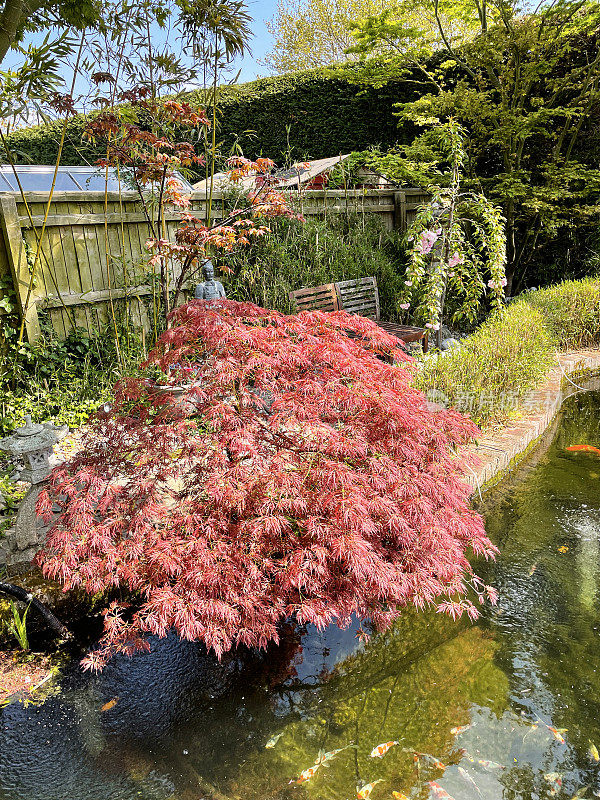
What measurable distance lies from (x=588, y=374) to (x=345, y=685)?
16.5 ft

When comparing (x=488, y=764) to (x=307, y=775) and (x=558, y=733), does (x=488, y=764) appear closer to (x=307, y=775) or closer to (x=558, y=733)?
(x=558, y=733)

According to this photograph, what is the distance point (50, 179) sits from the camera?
20.3ft

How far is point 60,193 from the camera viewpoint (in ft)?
15.3

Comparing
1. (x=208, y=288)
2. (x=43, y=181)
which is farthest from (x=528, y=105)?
(x=43, y=181)

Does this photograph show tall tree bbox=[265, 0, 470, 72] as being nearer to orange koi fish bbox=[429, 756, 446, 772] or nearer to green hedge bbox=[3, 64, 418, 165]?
green hedge bbox=[3, 64, 418, 165]

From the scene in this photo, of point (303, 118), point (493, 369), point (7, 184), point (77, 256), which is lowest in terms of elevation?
point (493, 369)

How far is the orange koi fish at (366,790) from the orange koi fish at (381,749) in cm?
9

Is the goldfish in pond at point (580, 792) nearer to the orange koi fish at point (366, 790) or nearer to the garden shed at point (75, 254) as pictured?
the orange koi fish at point (366, 790)

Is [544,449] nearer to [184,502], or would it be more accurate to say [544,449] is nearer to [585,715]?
[585,715]

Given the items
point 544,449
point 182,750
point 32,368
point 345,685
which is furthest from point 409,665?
point 32,368

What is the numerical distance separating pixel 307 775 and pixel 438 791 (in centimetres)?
43

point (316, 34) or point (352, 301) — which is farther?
point (316, 34)

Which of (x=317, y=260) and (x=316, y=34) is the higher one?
(x=316, y=34)

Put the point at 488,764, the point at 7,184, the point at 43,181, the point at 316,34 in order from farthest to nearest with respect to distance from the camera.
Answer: the point at 316,34 → the point at 43,181 → the point at 7,184 → the point at 488,764
